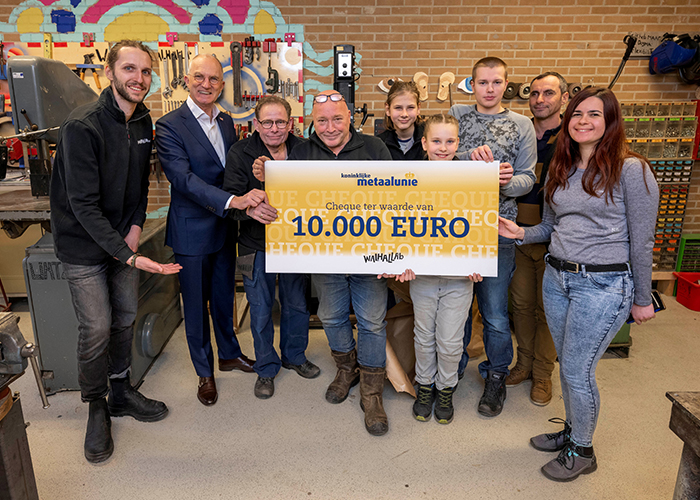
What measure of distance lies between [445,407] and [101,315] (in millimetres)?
1745

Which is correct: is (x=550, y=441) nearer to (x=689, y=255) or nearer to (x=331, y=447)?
(x=331, y=447)

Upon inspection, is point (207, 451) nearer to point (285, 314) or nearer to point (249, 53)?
point (285, 314)

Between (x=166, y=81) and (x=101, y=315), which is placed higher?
(x=166, y=81)

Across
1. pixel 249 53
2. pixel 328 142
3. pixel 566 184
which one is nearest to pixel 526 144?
pixel 566 184

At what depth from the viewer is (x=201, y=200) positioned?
2234mm

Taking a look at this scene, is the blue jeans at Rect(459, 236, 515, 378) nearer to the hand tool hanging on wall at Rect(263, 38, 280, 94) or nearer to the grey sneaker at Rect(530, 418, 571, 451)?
the grey sneaker at Rect(530, 418, 571, 451)

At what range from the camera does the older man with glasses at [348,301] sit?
215 centimetres

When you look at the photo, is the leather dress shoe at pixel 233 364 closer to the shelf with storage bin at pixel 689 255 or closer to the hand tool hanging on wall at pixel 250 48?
the hand tool hanging on wall at pixel 250 48

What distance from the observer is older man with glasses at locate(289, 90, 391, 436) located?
215cm

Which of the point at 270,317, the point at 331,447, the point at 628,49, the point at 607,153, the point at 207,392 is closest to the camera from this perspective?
the point at 607,153

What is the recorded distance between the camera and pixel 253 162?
2.29 meters

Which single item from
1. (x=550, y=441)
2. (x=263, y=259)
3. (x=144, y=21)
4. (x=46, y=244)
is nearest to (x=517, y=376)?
(x=550, y=441)

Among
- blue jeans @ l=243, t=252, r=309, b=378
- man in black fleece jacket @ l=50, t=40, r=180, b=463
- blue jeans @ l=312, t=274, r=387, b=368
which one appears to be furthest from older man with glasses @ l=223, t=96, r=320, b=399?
man in black fleece jacket @ l=50, t=40, r=180, b=463

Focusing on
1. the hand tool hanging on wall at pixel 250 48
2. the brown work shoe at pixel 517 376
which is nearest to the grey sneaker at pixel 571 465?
the brown work shoe at pixel 517 376
